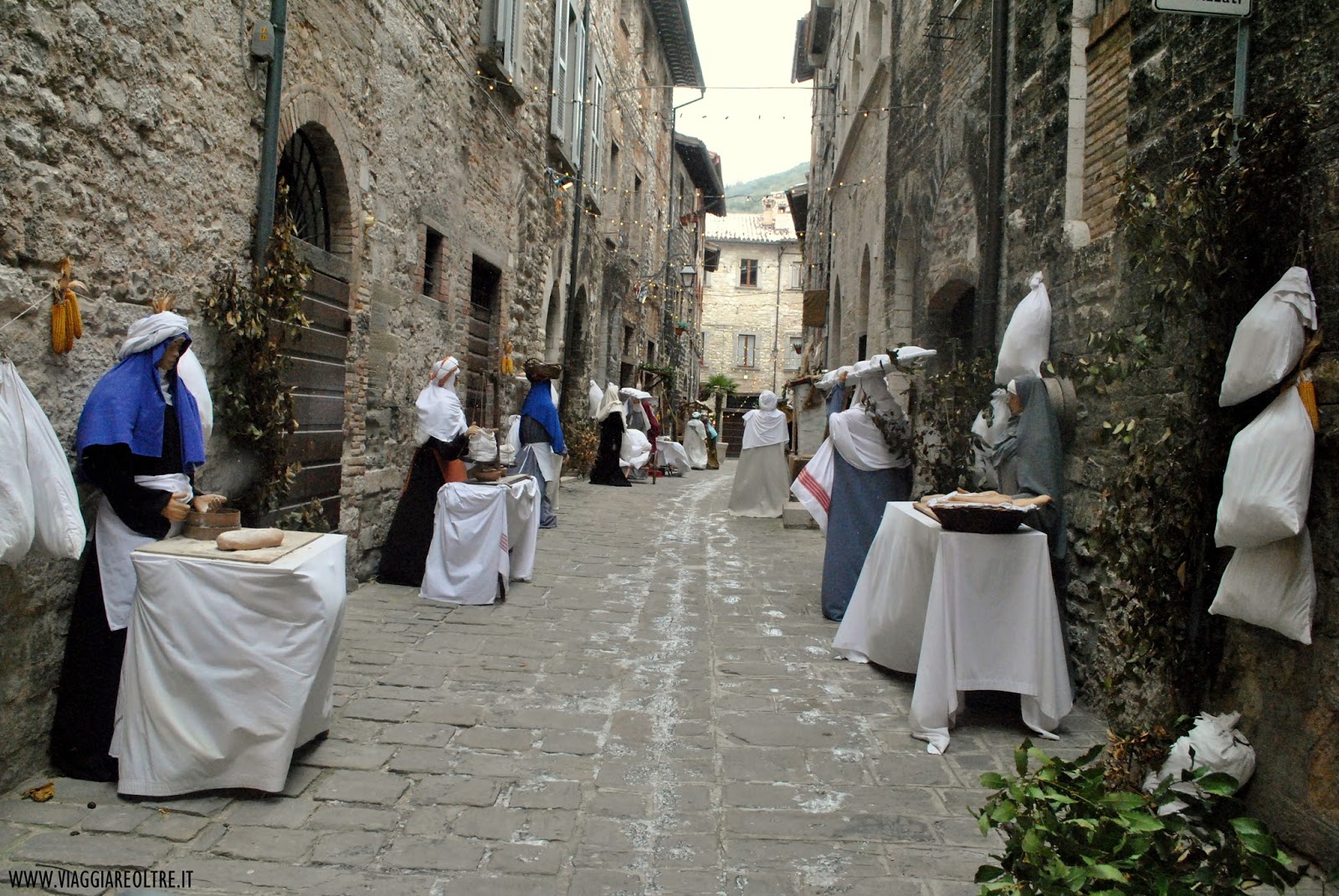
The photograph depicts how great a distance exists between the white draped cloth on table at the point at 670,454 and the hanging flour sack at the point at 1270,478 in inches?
655

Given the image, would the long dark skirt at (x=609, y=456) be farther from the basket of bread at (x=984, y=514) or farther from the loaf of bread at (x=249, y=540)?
the loaf of bread at (x=249, y=540)

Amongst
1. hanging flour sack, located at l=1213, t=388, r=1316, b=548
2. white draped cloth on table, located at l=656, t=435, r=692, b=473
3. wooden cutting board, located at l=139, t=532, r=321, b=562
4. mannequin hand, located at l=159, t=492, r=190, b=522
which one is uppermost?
hanging flour sack, located at l=1213, t=388, r=1316, b=548

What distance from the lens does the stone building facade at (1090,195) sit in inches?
111

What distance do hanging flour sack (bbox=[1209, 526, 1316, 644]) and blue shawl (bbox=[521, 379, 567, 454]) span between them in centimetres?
690

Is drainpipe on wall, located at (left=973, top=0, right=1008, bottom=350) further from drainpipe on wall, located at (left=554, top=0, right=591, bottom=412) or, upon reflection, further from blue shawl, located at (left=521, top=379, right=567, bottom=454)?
drainpipe on wall, located at (left=554, top=0, right=591, bottom=412)

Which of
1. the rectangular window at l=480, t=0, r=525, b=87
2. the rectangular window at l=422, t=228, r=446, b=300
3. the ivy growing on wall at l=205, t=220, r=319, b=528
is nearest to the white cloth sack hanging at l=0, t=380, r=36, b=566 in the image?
the ivy growing on wall at l=205, t=220, r=319, b=528

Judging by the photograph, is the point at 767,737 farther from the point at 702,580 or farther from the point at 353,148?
the point at 353,148

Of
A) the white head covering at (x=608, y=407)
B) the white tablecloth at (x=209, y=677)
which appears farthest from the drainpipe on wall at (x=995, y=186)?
the white head covering at (x=608, y=407)

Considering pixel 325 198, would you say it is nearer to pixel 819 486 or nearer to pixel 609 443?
pixel 819 486

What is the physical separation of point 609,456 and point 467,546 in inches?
364

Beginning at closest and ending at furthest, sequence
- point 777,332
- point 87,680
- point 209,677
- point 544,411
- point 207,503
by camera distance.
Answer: point 209,677 < point 87,680 < point 207,503 < point 544,411 < point 777,332

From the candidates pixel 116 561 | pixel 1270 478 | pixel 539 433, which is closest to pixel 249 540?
pixel 116 561

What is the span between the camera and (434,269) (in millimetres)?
8461

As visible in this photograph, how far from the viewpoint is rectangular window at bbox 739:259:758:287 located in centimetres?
4588
